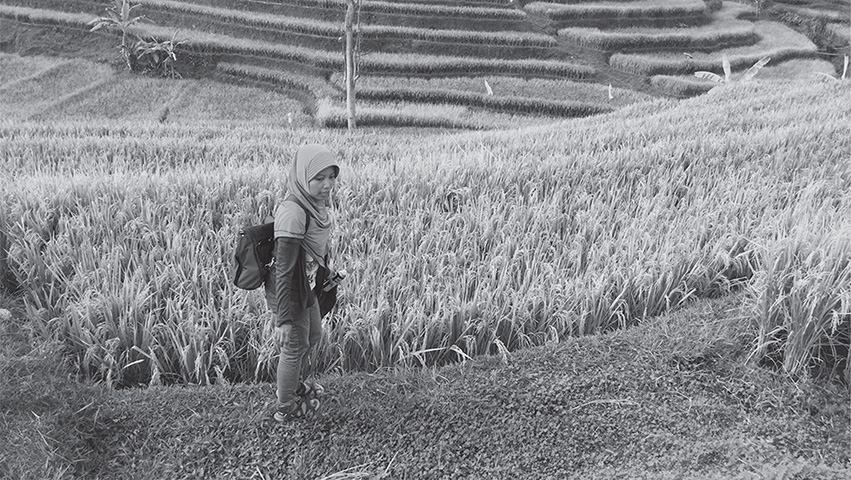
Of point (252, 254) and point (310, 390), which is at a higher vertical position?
point (252, 254)

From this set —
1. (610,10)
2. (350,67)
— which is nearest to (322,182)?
(350,67)

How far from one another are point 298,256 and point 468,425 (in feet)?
3.63

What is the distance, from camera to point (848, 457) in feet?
8.39

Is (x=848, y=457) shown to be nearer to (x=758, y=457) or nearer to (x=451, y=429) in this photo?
(x=758, y=457)

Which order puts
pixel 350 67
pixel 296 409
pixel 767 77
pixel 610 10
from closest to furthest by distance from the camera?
pixel 296 409
pixel 350 67
pixel 767 77
pixel 610 10

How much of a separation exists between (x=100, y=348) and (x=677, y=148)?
4702mm

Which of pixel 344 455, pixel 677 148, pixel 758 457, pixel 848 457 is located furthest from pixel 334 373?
pixel 677 148

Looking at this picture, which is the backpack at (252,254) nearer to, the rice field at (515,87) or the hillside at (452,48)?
the hillside at (452,48)

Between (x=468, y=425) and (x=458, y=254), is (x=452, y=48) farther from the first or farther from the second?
(x=468, y=425)

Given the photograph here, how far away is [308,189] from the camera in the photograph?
2336 mm

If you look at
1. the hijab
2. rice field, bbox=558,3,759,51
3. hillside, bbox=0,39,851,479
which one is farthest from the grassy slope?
rice field, bbox=558,3,759,51

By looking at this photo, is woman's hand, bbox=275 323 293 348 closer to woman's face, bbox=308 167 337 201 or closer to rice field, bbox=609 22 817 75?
woman's face, bbox=308 167 337 201

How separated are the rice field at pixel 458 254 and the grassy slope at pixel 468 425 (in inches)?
6.6

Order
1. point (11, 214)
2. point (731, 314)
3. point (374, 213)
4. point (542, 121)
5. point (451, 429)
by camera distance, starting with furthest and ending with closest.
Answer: point (542, 121) → point (374, 213) → point (11, 214) → point (731, 314) → point (451, 429)
